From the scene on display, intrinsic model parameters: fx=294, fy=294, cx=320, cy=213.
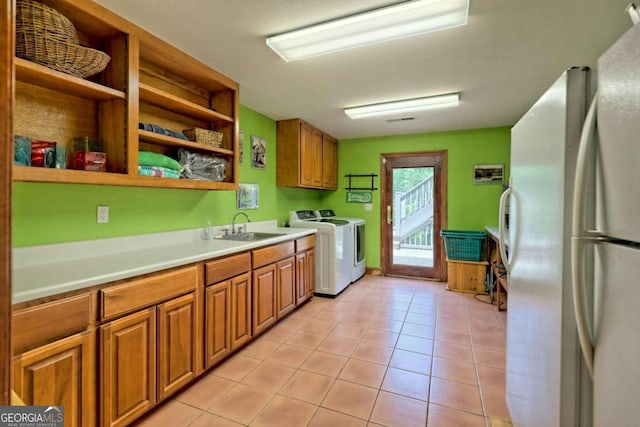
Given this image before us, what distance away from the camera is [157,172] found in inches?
80.8

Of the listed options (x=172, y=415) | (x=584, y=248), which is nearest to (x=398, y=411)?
(x=172, y=415)

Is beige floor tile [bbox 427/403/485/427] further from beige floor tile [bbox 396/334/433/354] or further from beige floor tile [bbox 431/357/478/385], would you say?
beige floor tile [bbox 396/334/433/354]

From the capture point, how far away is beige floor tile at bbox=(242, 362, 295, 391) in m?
2.00

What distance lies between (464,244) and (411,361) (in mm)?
2340

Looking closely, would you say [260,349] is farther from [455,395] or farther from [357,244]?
[357,244]

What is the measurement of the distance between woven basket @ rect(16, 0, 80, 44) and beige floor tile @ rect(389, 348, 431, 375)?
2.90m

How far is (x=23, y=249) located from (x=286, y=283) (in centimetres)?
201

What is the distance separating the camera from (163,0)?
1.61 metres

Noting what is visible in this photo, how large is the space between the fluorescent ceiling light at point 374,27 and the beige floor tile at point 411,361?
2.31 m

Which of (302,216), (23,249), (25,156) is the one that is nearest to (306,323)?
(302,216)

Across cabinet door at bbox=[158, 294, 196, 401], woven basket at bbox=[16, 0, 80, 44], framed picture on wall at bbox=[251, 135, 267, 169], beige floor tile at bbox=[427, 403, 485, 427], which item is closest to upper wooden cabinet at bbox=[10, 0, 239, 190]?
woven basket at bbox=[16, 0, 80, 44]

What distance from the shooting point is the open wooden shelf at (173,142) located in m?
1.98

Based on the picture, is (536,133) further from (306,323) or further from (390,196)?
(390,196)

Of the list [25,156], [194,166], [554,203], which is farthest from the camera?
[194,166]
